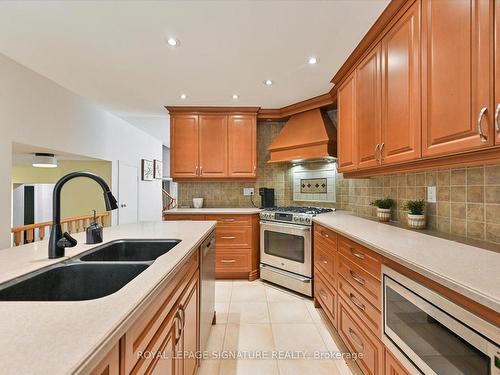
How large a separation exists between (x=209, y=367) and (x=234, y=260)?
62.8 inches

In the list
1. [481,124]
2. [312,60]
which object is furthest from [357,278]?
[312,60]

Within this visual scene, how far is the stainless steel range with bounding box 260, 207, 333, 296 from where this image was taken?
2697mm

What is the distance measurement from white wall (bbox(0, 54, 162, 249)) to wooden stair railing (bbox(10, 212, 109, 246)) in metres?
0.25

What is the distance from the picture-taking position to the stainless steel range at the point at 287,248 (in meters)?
2.70

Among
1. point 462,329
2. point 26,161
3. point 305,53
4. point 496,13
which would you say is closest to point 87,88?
point 26,161

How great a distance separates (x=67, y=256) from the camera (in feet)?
3.68

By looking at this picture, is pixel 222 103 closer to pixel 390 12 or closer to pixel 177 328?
pixel 390 12

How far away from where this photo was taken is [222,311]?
2484 mm

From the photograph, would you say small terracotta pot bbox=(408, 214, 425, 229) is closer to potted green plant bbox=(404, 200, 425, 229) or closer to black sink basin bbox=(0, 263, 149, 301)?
potted green plant bbox=(404, 200, 425, 229)

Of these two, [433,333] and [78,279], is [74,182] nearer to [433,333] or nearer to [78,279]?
[78,279]

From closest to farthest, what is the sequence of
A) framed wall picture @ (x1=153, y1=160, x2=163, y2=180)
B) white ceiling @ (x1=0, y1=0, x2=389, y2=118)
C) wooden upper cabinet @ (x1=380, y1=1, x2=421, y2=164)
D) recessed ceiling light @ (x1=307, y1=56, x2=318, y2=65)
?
wooden upper cabinet @ (x1=380, y1=1, x2=421, y2=164) → white ceiling @ (x1=0, y1=0, x2=389, y2=118) → recessed ceiling light @ (x1=307, y1=56, x2=318, y2=65) → framed wall picture @ (x1=153, y1=160, x2=163, y2=180)

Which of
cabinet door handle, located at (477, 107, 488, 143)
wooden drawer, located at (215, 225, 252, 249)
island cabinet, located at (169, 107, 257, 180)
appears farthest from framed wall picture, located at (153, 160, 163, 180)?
cabinet door handle, located at (477, 107, 488, 143)

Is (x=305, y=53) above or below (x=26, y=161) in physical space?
above

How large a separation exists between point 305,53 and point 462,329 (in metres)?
2.20
